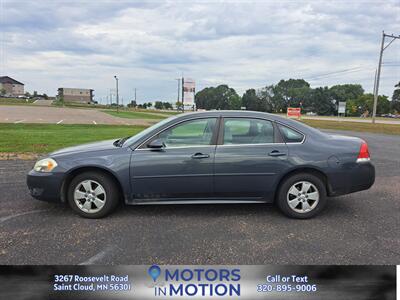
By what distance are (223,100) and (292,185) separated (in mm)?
123371

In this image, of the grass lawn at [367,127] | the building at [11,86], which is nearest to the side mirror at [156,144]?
the grass lawn at [367,127]

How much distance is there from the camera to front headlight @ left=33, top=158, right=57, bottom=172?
4.20m

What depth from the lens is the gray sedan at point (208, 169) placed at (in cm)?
418

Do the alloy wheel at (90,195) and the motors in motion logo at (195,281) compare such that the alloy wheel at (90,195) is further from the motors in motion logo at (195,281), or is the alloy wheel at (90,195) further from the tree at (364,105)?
the tree at (364,105)

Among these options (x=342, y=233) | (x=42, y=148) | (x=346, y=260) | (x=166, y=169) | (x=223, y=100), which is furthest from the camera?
(x=223, y=100)

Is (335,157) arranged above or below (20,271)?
above

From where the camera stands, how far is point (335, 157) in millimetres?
4332

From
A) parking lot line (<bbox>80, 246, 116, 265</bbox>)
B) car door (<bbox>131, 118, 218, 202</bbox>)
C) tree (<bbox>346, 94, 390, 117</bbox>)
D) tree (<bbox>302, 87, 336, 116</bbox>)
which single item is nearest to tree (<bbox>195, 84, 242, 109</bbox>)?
tree (<bbox>302, 87, 336, 116</bbox>)

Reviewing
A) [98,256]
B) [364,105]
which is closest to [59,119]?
[98,256]

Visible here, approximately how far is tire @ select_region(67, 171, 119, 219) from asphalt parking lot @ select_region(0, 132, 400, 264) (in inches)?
5.6

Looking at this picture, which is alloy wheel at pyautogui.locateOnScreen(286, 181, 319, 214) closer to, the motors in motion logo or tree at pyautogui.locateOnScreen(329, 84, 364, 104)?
the motors in motion logo

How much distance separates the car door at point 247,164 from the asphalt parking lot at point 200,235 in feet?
1.33

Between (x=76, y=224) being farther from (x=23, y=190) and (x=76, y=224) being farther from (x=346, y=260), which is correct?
(x=346, y=260)

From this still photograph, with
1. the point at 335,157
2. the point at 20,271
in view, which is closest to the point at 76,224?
the point at 20,271
